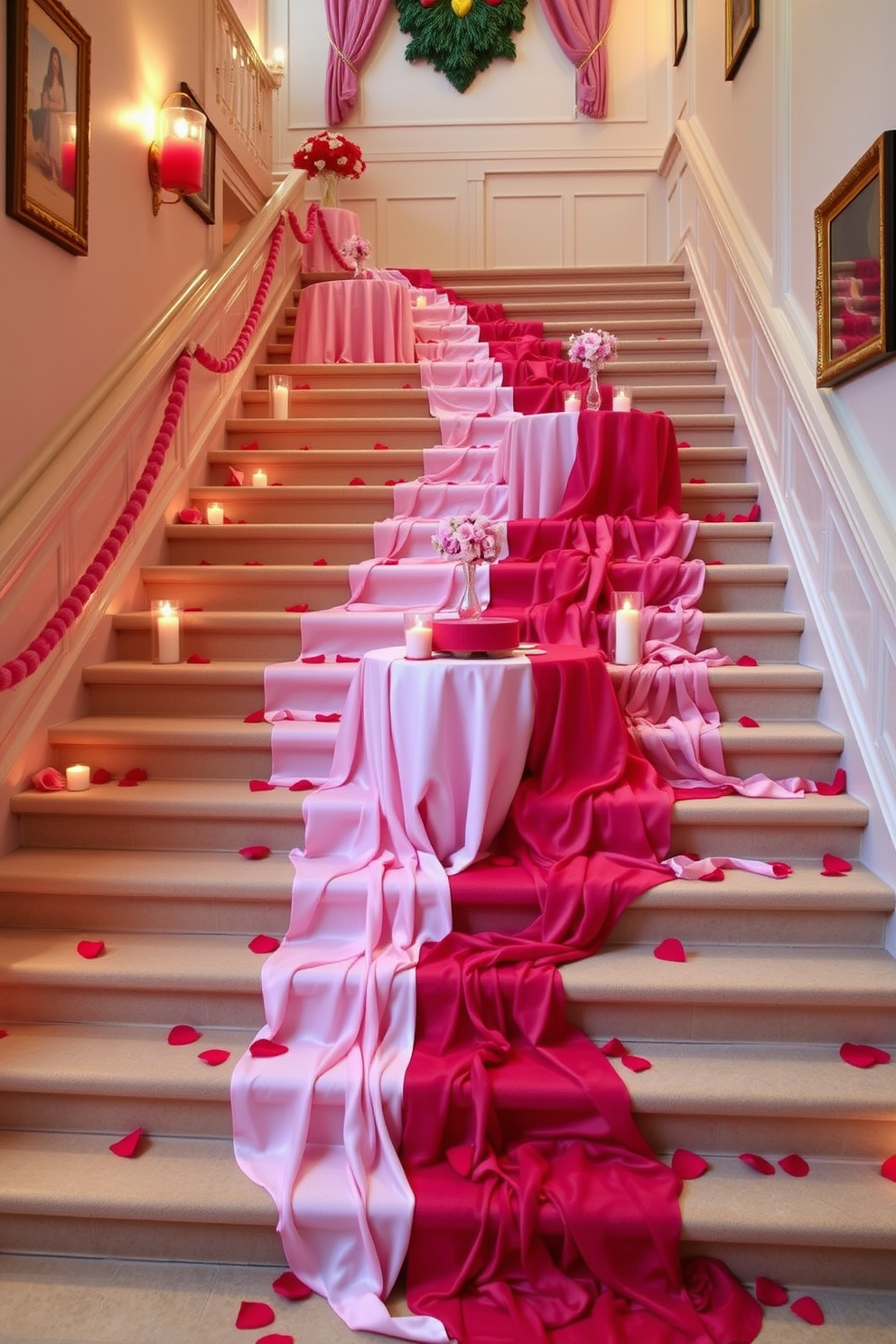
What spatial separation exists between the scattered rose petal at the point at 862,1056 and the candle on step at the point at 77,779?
221 centimetres

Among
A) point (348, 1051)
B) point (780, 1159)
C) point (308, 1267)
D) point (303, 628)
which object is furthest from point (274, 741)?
point (780, 1159)

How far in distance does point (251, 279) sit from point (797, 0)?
303 cm

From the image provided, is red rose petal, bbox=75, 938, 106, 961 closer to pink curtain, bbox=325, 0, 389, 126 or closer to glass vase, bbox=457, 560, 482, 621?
glass vase, bbox=457, 560, 482, 621

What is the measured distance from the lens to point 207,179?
514 centimetres

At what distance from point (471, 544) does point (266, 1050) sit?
1494 mm

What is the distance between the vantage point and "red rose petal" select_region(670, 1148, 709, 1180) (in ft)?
7.38

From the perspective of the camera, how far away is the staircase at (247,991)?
2135mm

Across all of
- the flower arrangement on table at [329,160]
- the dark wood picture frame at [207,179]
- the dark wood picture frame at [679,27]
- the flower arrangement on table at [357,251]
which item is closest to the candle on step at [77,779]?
the dark wood picture frame at [207,179]

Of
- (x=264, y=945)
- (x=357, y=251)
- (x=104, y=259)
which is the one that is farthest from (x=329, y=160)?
(x=264, y=945)

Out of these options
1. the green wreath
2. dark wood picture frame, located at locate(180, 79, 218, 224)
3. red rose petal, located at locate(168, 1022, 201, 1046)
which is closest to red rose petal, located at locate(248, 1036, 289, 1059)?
red rose petal, located at locate(168, 1022, 201, 1046)

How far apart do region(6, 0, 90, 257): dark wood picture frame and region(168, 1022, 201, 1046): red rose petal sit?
2325 millimetres

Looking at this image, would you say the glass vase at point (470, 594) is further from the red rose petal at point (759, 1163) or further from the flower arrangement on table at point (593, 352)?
the flower arrangement on table at point (593, 352)

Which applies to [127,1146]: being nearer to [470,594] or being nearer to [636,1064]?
[636,1064]

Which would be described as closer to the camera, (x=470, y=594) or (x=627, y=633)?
(x=470, y=594)
